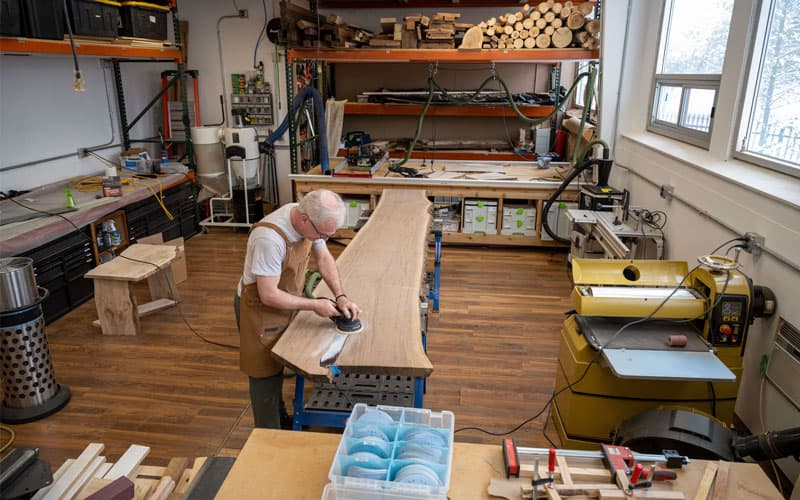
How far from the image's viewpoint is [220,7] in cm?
666

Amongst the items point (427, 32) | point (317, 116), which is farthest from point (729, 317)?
point (427, 32)

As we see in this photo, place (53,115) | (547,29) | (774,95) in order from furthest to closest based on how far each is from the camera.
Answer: (547,29) → (53,115) → (774,95)

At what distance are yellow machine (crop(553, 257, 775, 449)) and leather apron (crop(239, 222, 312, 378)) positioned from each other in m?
1.37

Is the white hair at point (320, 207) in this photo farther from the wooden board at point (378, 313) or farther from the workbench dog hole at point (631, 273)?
the workbench dog hole at point (631, 273)

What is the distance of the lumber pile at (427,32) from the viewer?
5605 mm

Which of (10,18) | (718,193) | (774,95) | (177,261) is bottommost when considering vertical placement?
(177,261)

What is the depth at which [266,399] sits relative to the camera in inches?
95.4

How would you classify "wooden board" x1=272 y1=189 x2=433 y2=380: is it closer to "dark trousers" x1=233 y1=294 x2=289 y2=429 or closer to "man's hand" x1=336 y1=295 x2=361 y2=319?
"man's hand" x1=336 y1=295 x2=361 y2=319

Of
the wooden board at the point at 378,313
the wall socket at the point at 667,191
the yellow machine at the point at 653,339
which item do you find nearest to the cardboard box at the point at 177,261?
the wooden board at the point at 378,313

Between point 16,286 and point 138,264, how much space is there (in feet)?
3.65

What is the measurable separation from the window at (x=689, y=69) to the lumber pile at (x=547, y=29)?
884 millimetres

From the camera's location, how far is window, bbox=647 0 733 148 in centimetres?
377

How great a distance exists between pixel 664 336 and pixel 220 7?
21.4ft

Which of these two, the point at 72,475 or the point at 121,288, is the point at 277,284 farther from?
the point at 121,288
